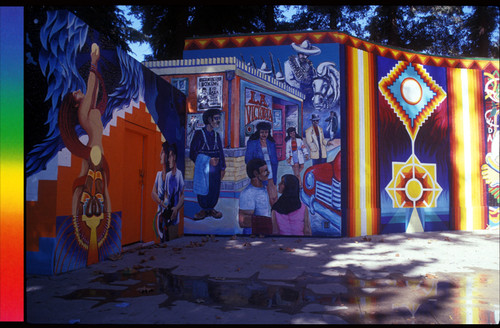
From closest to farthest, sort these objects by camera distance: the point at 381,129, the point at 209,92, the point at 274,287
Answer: the point at 274,287, the point at 209,92, the point at 381,129

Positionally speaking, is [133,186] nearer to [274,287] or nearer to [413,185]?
[274,287]

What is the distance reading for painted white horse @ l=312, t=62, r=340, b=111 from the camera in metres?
9.68

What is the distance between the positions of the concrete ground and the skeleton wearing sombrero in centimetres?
446

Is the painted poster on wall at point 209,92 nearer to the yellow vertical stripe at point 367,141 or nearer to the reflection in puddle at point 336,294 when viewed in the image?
the yellow vertical stripe at point 367,141

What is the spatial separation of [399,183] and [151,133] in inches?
266

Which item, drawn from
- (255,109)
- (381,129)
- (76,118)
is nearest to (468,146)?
(381,129)

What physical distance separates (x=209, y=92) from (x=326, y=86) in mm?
3071

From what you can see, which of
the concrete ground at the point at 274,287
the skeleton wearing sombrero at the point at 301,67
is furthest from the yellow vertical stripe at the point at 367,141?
the concrete ground at the point at 274,287

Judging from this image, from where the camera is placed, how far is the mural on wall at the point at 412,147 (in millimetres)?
10125

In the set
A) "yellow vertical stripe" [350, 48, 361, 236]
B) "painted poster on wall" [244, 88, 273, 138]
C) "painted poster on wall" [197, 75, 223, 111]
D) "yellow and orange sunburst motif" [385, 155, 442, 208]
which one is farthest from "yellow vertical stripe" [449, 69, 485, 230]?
"painted poster on wall" [197, 75, 223, 111]

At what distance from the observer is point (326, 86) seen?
9.73m

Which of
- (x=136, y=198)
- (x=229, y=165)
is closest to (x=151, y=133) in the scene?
(x=136, y=198)

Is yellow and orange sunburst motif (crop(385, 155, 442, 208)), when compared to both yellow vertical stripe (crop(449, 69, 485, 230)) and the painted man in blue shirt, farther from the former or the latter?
the painted man in blue shirt

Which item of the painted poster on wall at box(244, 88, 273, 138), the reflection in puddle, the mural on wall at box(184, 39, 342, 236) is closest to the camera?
the reflection in puddle
